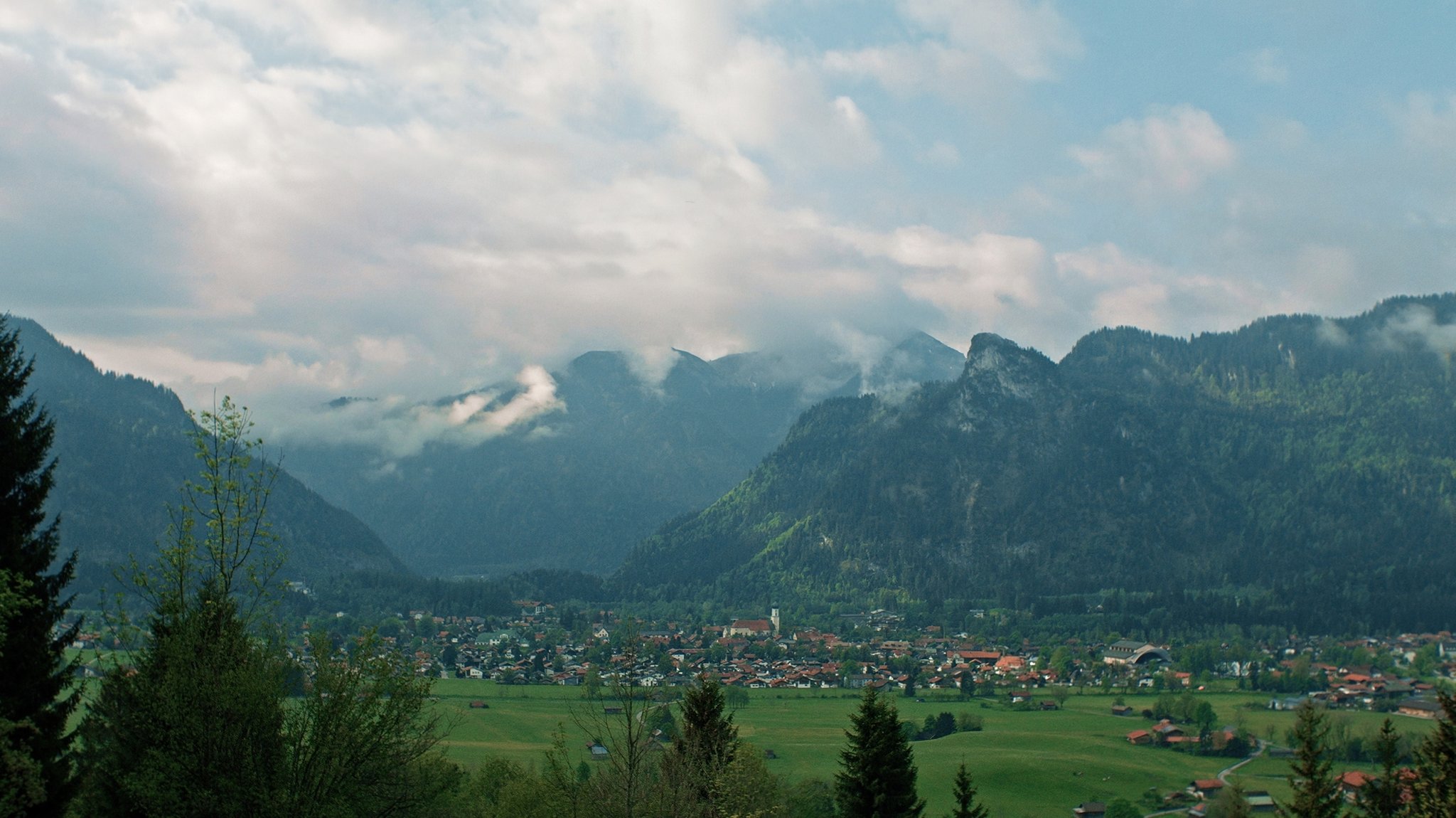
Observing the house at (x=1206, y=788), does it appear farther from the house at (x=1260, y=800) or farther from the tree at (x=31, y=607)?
the tree at (x=31, y=607)

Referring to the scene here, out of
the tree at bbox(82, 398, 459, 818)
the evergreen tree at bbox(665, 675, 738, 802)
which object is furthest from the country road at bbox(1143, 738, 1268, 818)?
the tree at bbox(82, 398, 459, 818)

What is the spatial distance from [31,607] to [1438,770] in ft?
127

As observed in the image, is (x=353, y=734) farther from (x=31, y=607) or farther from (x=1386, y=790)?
(x=1386, y=790)

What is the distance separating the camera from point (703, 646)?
7736 inches

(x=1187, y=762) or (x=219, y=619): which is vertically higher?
(x=219, y=619)

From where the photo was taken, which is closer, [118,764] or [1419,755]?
[118,764]

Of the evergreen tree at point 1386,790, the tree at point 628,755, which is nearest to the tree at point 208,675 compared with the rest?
the tree at point 628,755

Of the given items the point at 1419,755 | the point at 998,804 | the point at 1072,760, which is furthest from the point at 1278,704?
the point at 1419,755

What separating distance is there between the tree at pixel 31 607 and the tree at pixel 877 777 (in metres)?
25.8

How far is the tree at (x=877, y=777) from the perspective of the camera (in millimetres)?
39344

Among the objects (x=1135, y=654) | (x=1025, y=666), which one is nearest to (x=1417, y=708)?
(x=1135, y=654)

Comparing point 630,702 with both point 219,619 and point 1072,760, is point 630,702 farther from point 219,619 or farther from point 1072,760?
point 1072,760

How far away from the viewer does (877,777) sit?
3950 cm

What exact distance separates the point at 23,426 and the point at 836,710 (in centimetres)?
11522
